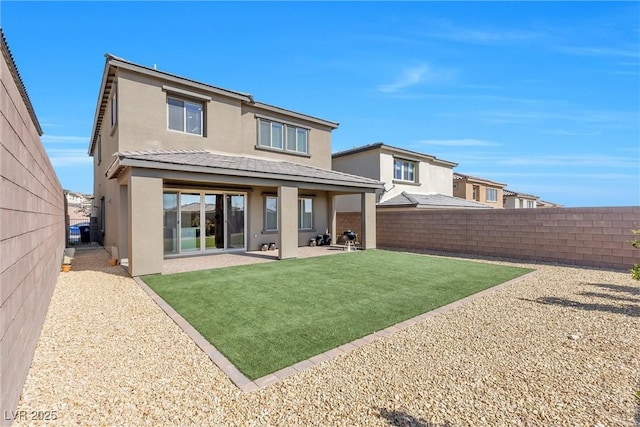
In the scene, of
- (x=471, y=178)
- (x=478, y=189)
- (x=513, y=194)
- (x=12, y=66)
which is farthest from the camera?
(x=513, y=194)

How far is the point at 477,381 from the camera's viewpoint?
340cm

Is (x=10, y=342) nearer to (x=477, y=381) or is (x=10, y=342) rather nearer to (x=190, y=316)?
(x=190, y=316)

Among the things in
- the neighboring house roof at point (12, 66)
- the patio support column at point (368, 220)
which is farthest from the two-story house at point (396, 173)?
the neighboring house roof at point (12, 66)

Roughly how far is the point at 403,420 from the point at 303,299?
3.94 m

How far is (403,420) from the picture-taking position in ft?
9.06

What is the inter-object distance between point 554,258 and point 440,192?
15.3 meters

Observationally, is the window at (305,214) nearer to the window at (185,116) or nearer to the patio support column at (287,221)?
the patio support column at (287,221)

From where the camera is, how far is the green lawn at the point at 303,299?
14.2 feet

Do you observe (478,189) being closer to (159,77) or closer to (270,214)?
(270,214)

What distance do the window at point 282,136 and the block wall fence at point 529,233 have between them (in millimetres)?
6750

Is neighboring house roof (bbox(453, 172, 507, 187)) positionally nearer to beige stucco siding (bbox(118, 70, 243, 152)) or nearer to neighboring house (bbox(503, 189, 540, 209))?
neighboring house (bbox(503, 189, 540, 209))

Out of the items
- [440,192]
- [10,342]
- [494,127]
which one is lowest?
[10,342]

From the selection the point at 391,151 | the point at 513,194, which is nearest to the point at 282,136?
the point at 391,151

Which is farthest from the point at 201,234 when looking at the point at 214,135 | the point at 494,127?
the point at 494,127
